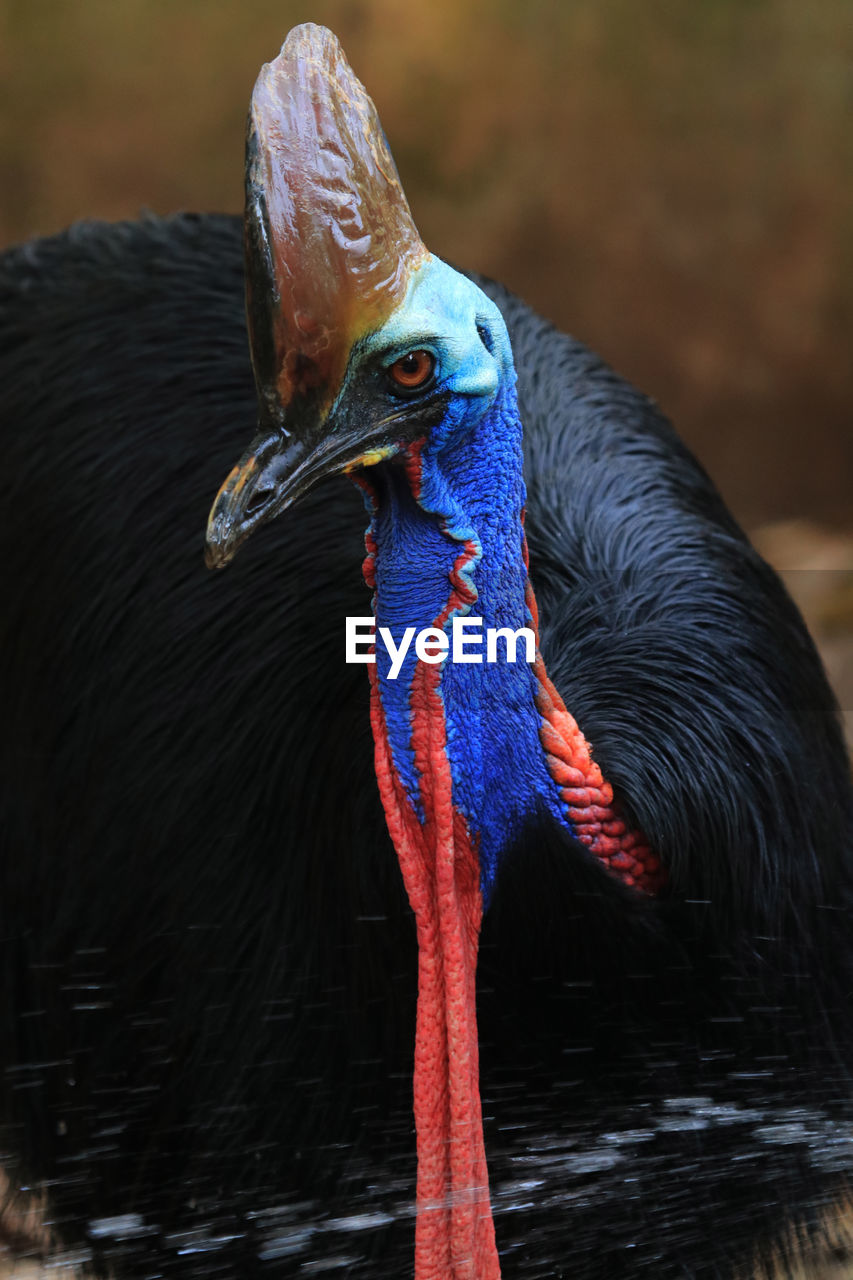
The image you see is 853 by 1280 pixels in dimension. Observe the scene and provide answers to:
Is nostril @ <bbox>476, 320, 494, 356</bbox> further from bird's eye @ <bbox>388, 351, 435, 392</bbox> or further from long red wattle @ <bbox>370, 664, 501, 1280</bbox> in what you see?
long red wattle @ <bbox>370, 664, 501, 1280</bbox>

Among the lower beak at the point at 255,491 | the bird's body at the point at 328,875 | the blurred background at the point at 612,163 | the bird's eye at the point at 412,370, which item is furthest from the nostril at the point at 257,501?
the blurred background at the point at 612,163

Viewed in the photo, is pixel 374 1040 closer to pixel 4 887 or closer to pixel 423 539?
pixel 423 539

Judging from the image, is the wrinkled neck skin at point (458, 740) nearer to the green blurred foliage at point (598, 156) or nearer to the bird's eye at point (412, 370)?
the bird's eye at point (412, 370)

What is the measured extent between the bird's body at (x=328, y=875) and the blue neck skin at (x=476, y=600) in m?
0.05

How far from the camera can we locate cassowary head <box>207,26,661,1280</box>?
2.95 feet

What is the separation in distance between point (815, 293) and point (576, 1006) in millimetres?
2310

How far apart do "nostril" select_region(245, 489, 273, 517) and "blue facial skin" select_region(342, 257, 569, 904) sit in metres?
0.11

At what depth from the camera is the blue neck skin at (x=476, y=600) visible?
3.23ft

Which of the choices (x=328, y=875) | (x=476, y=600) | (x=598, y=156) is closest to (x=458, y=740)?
(x=476, y=600)

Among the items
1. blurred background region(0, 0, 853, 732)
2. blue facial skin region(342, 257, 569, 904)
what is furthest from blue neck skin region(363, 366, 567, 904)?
blurred background region(0, 0, 853, 732)

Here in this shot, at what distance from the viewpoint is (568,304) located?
3.03 metres

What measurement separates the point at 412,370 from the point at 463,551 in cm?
13

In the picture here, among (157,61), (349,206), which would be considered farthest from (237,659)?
(157,61)

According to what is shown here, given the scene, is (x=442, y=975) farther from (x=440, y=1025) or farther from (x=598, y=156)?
(x=598, y=156)
